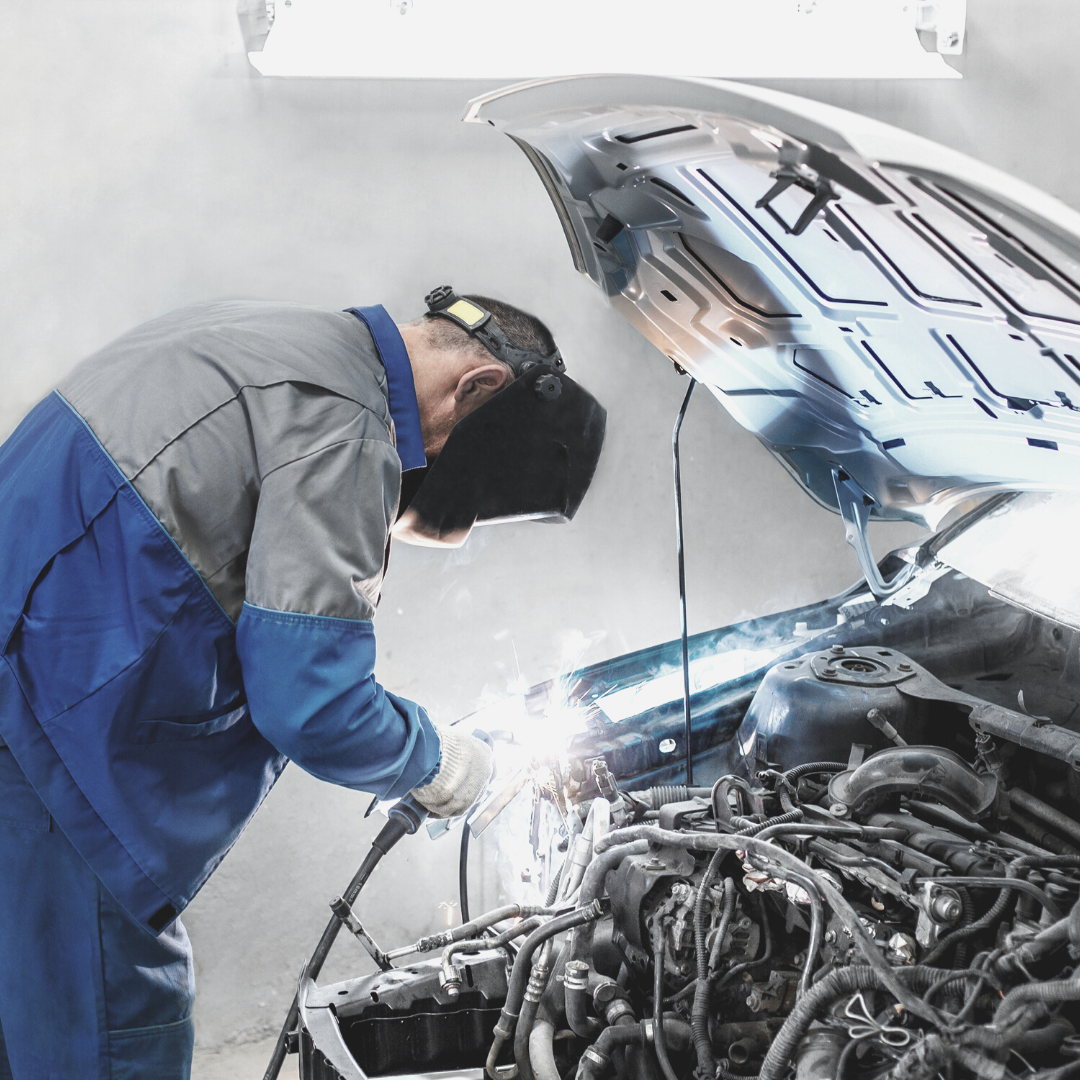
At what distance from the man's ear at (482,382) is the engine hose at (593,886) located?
841 millimetres

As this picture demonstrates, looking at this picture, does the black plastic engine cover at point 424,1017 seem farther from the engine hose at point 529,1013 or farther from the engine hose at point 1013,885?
the engine hose at point 1013,885

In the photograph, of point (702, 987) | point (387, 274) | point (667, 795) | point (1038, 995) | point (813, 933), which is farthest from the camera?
point (387, 274)

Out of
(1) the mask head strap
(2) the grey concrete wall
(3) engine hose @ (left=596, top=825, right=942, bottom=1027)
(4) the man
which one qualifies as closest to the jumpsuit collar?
(4) the man

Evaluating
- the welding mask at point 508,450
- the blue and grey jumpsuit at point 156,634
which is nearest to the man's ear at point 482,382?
the welding mask at point 508,450

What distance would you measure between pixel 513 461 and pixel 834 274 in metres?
0.70

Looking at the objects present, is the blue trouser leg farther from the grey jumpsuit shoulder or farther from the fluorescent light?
the fluorescent light

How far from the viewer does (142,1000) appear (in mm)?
1711

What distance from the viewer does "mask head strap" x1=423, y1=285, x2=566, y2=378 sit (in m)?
1.84

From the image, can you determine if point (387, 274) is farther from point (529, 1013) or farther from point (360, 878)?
point (529, 1013)

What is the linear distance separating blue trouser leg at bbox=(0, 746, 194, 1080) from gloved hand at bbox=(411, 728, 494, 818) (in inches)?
20.6

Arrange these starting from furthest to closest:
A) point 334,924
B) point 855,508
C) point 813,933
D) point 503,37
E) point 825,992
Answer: point 503,37 < point 334,924 < point 855,508 < point 813,933 < point 825,992

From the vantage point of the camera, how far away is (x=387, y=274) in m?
3.79

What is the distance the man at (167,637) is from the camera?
1564 mm

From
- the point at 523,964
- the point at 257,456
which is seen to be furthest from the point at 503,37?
the point at 523,964
